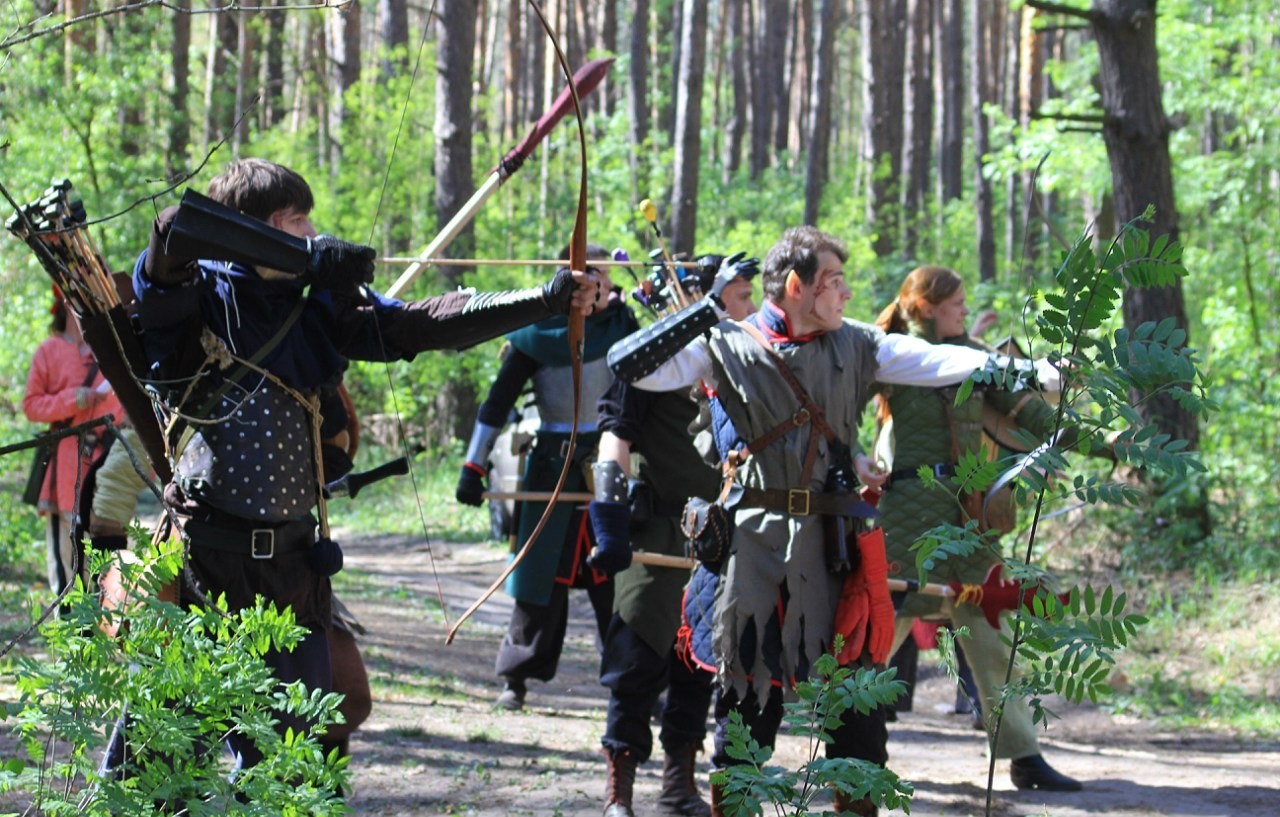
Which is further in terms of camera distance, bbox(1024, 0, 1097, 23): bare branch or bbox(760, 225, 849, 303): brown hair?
bbox(1024, 0, 1097, 23): bare branch

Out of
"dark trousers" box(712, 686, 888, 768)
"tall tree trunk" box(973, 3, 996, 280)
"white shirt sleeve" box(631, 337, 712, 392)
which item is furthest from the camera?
"tall tree trunk" box(973, 3, 996, 280)

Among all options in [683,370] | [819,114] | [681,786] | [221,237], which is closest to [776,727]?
[681,786]

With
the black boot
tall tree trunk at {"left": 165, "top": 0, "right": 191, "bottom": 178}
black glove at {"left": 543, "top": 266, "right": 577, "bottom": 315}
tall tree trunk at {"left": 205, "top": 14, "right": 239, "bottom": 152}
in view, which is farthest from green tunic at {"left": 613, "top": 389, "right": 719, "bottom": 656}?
tall tree trunk at {"left": 205, "top": 14, "right": 239, "bottom": 152}

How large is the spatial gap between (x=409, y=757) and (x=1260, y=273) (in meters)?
8.57

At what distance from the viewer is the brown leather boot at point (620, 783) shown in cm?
516

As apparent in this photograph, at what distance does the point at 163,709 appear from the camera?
2.77 metres

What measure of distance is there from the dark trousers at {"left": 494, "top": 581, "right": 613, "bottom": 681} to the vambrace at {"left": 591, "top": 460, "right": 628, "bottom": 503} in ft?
6.81

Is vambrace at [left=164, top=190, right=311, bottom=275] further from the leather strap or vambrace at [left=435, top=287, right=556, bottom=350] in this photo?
the leather strap

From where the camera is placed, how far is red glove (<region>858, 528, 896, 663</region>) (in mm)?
4559

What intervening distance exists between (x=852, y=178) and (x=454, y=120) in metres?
19.2

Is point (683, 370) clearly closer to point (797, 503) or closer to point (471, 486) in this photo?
point (797, 503)

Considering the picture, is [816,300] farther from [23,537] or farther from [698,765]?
[23,537]

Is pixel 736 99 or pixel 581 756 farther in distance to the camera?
pixel 736 99

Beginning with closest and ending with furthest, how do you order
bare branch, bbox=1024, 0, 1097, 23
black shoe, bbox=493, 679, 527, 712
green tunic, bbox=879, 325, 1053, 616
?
green tunic, bbox=879, 325, 1053, 616 → black shoe, bbox=493, 679, 527, 712 → bare branch, bbox=1024, 0, 1097, 23
